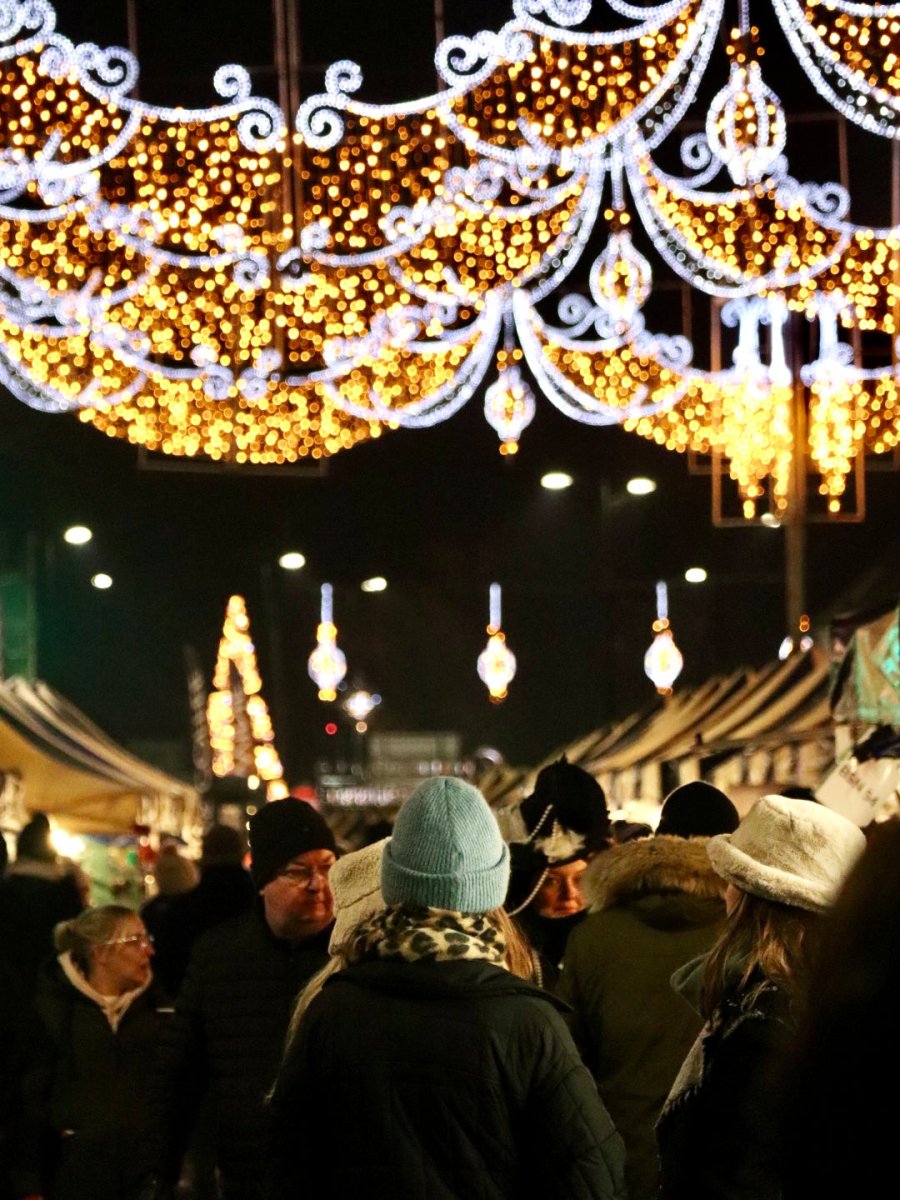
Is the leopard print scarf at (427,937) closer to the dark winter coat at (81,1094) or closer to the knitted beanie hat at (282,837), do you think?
the knitted beanie hat at (282,837)

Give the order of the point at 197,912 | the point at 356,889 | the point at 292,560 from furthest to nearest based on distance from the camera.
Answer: the point at 292,560, the point at 197,912, the point at 356,889

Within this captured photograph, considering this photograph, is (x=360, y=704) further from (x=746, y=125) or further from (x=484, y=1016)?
(x=484, y=1016)

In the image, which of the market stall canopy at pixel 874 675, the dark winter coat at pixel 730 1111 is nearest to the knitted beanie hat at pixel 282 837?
the dark winter coat at pixel 730 1111

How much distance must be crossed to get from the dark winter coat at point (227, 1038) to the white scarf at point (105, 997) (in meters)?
1.30

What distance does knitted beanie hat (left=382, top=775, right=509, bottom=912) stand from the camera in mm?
3295

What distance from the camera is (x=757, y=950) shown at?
339 centimetres

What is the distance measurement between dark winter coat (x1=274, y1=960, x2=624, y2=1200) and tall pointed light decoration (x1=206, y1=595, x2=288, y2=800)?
32.7 m

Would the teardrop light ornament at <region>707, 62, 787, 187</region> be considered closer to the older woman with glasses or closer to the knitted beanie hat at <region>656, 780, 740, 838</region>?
the knitted beanie hat at <region>656, 780, 740, 838</region>

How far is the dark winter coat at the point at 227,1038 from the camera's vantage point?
483 centimetres

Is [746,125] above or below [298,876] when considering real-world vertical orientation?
above

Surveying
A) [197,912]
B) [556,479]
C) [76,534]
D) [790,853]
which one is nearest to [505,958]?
[790,853]

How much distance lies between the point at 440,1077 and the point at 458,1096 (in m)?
0.04

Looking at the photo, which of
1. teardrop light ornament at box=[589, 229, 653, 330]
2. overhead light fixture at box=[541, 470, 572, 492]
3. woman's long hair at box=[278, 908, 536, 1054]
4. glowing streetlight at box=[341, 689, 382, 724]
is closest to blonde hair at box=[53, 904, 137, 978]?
woman's long hair at box=[278, 908, 536, 1054]

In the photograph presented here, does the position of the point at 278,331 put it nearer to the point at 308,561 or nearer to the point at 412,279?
the point at 412,279
